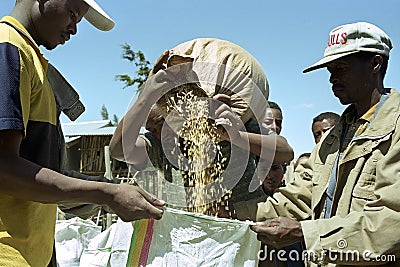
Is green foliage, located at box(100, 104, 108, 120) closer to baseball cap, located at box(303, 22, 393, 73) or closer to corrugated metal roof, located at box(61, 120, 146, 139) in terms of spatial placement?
corrugated metal roof, located at box(61, 120, 146, 139)

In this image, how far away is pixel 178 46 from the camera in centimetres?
288

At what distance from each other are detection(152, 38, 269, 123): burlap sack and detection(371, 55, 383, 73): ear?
63 centimetres

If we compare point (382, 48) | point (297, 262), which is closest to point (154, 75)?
point (382, 48)

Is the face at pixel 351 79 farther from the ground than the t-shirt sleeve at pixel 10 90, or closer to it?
farther from the ground

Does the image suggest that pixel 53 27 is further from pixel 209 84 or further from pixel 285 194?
pixel 285 194

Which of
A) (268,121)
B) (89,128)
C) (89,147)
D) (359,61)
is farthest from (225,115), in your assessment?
(89,128)

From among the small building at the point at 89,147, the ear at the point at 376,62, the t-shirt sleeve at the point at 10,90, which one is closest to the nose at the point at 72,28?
the t-shirt sleeve at the point at 10,90

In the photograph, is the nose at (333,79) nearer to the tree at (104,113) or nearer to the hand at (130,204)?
the hand at (130,204)

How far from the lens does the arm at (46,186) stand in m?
1.55

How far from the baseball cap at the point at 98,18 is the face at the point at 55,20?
58 mm

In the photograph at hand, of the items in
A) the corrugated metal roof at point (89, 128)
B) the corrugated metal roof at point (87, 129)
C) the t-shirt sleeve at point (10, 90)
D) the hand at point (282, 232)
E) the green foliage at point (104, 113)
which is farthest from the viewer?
the green foliage at point (104, 113)

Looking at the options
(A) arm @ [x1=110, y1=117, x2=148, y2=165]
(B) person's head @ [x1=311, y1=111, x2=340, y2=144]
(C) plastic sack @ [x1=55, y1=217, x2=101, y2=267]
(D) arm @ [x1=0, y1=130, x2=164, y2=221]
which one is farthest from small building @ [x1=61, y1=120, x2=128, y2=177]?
(D) arm @ [x1=0, y1=130, x2=164, y2=221]

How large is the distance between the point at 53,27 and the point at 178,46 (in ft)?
3.73

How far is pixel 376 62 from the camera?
233cm
